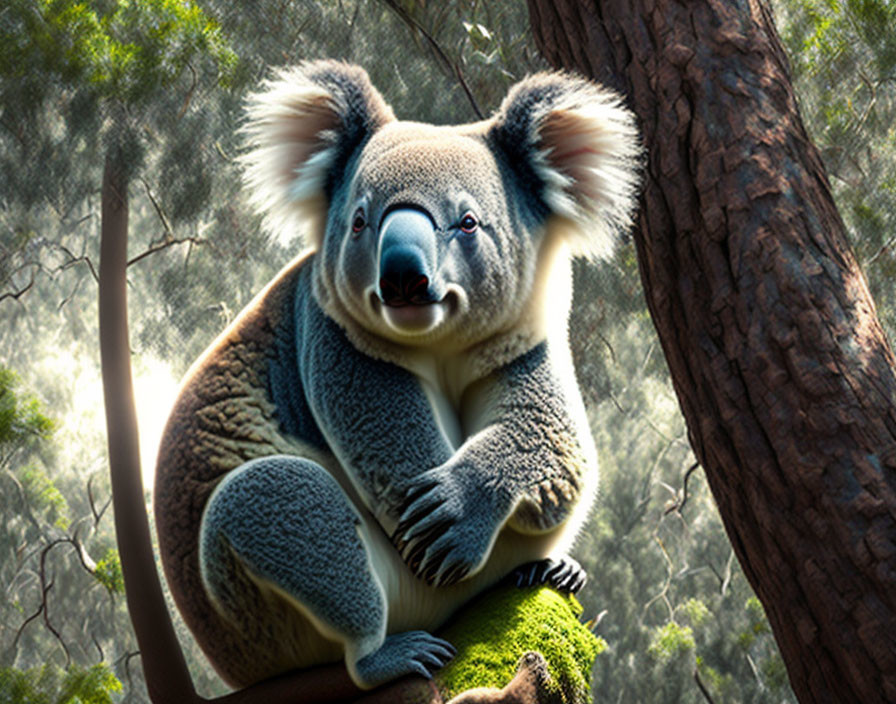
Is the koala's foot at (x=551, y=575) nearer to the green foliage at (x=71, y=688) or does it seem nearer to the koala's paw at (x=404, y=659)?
the koala's paw at (x=404, y=659)

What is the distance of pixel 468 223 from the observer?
190cm

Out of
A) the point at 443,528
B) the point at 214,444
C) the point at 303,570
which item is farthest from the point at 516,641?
the point at 214,444

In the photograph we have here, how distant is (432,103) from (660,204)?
432cm

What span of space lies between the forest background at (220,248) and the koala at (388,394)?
72 cm

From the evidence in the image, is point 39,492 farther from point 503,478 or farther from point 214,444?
point 503,478

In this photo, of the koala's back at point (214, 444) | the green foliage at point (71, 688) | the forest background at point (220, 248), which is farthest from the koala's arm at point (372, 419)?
the green foliage at point (71, 688)

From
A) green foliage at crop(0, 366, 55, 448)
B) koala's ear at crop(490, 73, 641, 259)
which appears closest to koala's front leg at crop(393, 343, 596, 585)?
koala's ear at crop(490, 73, 641, 259)

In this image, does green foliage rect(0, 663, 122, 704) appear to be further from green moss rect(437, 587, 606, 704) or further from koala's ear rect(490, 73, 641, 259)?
koala's ear rect(490, 73, 641, 259)

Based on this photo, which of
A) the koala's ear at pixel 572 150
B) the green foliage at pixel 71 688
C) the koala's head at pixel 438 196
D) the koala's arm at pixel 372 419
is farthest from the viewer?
the green foliage at pixel 71 688

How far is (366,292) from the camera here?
1919 mm

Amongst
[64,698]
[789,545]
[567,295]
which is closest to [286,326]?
[567,295]

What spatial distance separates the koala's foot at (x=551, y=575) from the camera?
213 centimetres

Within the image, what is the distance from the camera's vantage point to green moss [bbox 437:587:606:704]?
1936 millimetres

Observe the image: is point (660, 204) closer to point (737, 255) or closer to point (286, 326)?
point (737, 255)
